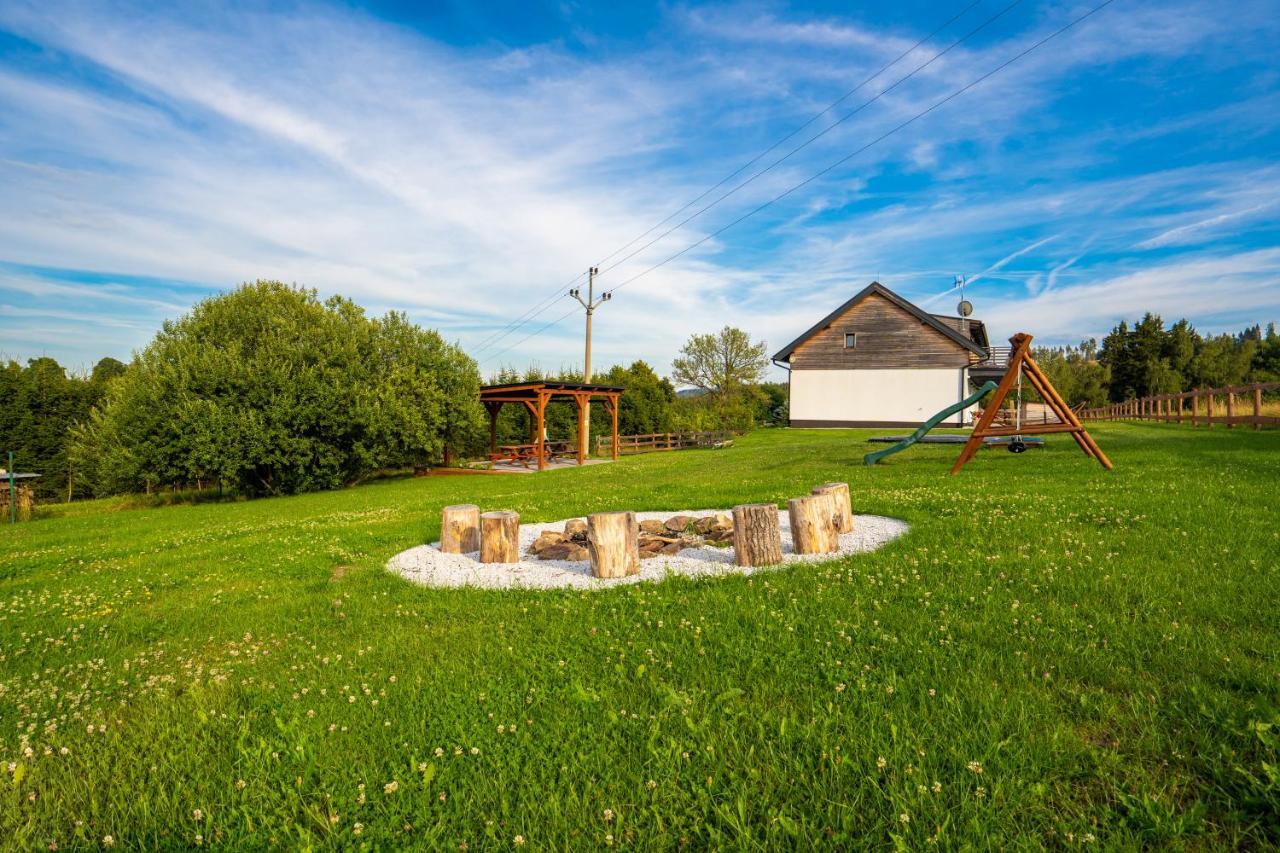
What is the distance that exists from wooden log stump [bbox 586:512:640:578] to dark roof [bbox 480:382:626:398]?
22.5m

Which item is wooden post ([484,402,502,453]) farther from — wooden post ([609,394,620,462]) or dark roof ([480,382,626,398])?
wooden post ([609,394,620,462])

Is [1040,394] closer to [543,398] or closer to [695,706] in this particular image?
[695,706]

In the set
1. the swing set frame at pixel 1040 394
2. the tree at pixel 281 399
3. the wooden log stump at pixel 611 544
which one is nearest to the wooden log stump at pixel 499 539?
the wooden log stump at pixel 611 544

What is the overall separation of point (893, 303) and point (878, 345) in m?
2.82

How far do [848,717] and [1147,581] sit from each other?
3610 mm

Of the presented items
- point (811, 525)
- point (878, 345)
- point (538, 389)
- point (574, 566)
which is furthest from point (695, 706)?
point (878, 345)

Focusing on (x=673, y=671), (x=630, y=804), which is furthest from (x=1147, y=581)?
(x=630, y=804)

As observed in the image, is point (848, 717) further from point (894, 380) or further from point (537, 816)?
point (894, 380)

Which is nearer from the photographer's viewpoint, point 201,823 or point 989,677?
point 201,823

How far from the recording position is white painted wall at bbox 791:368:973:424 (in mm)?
39500

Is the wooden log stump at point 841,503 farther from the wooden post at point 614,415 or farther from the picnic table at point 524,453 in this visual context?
the picnic table at point 524,453

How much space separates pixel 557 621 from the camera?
17.9ft

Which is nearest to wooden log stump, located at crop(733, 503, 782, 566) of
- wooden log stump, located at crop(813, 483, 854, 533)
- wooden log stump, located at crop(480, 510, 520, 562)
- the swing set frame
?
wooden log stump, located at crop(813, 483, 854, 533)

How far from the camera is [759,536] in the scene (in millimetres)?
7023
